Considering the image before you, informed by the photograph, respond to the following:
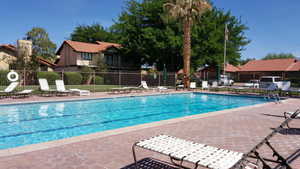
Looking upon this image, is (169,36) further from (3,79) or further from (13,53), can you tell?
(13,53)

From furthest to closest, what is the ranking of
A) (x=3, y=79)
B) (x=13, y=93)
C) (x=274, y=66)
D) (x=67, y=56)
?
1. (x=274, y=66)
2. (x=67, y=56)
3. (x=3, y=79)
4. (x=13, y=93)

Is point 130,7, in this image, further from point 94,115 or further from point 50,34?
point 94,115

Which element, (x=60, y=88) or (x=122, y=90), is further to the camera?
(x=122, y=90)

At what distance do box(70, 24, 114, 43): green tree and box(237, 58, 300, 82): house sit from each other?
29.5m

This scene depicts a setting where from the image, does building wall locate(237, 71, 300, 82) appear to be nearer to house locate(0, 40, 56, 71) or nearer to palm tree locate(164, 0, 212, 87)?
palm tree locate(164, 0, 212, 87)

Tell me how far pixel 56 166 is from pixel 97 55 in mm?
29968

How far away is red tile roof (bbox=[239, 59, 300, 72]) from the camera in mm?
36531

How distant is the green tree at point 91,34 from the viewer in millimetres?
49853

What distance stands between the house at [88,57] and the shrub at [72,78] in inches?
179

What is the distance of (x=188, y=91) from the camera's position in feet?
62.6

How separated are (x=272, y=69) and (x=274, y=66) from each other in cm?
99

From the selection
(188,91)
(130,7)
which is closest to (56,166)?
(188,91)

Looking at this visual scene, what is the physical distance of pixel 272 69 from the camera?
37.9 m

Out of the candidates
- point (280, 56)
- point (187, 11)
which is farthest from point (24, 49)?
point (280, 56)
